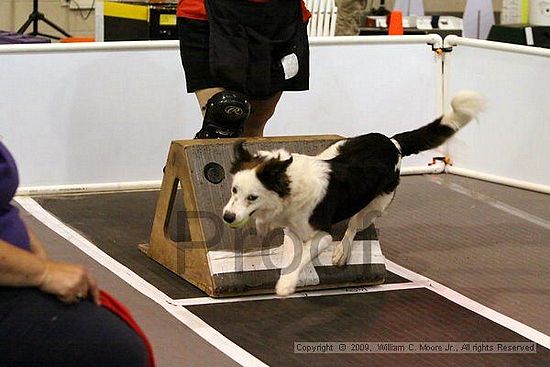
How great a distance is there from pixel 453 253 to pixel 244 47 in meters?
1.20

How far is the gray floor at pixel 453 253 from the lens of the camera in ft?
11.2

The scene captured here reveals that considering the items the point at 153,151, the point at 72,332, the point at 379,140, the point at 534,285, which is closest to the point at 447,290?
the point at 534,285

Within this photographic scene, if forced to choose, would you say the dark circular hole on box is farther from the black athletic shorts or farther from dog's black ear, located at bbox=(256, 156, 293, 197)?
dog's black ear, located at bbox=(256, 156, 293, 197)

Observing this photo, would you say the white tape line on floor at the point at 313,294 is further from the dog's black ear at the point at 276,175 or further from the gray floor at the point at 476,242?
the dog's black ear at the point at 276,175

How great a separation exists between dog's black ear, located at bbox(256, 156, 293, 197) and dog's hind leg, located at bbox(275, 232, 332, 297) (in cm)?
22

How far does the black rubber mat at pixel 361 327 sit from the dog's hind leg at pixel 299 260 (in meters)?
0.11

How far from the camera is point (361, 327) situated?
351 centimetres

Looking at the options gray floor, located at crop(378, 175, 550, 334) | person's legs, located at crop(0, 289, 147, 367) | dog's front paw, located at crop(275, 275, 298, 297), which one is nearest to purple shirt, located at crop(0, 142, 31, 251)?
person's legs, located at crop(0, 289, 147, 367)

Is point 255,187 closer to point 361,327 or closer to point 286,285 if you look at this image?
point 286,285

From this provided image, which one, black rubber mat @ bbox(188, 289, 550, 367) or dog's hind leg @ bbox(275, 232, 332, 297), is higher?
dog's hind leg @ bbox(275, 232, 332, 297)

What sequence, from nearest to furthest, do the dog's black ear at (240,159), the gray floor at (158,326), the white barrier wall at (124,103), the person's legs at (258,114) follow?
the gray floor at (158,326) → the dog's black ear at (240,159) → the person's legs at (258,114) → the white barrier wall at (124,103)

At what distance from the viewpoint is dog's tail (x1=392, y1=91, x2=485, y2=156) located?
395 cm

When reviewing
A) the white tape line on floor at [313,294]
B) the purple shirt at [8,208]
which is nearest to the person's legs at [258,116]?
the white tape line on floor at [313,294]

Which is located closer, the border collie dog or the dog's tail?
the border collie dog
